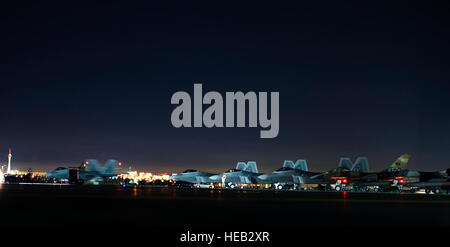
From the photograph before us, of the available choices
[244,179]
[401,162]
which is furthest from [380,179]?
[244,179]

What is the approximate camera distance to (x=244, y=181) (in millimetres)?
133625

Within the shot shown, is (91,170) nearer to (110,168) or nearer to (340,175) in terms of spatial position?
(110,168)

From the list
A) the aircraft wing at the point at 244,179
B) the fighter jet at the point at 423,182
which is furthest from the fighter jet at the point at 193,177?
the fighter jet at the point at 423,182

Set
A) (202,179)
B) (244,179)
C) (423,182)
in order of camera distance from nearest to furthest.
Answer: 1. (423,182)
2. (244,179)
3. (202,179)

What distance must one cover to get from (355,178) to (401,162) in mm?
15930

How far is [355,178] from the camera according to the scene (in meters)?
102

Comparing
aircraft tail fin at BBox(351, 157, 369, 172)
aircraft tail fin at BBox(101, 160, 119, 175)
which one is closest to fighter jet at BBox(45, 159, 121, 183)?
aircraft tail fin at BBox(101, 160, 119, 175)

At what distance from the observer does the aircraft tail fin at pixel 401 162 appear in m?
110

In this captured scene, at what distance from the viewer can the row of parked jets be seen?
315ft

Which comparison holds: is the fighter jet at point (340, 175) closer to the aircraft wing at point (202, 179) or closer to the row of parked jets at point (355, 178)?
the row of parked jets at point (355, 178)

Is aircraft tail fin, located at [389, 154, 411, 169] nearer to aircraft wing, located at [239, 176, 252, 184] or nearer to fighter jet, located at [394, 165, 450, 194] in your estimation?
fighter jet, located at [394, 165, 450, 194]
